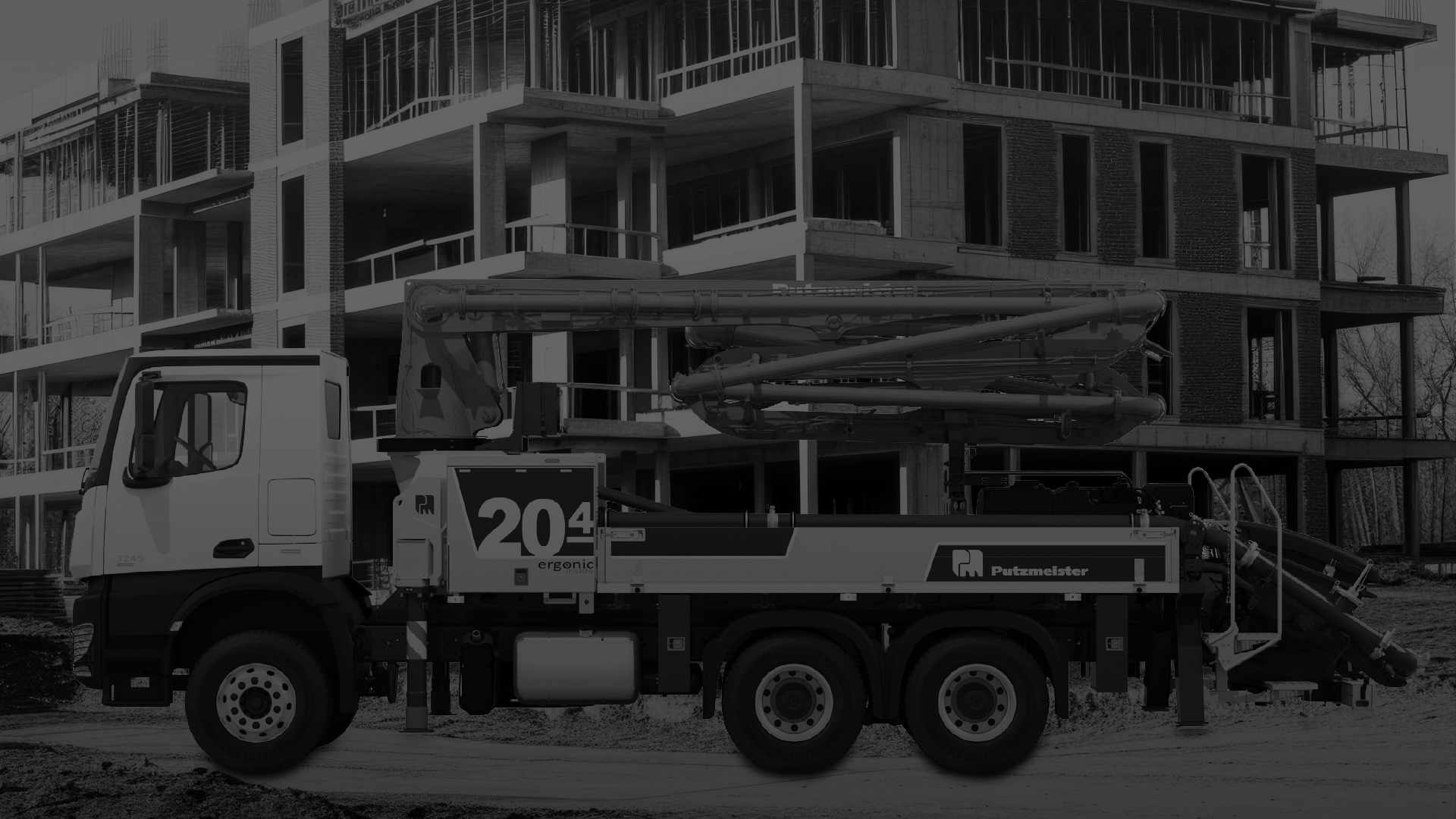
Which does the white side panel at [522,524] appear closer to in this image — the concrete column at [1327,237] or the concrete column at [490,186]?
the concrete column at [490,186]

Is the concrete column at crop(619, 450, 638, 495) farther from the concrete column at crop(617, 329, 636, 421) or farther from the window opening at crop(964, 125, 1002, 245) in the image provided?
the window opening at crop(964, 125, 1002, 245)

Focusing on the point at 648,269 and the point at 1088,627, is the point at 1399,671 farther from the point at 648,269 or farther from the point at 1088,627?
the point at 648,269

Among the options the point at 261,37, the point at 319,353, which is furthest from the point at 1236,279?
the point at 319,353

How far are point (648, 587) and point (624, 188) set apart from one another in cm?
2723

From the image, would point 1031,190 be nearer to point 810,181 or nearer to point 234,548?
point 810,181

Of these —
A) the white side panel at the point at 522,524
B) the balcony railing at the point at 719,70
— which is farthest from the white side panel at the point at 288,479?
the balcony railing at the point at 719,70

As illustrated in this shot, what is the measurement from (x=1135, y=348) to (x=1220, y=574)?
2.10 metres

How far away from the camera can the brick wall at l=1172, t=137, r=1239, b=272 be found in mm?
43406

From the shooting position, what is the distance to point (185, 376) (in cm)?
1503

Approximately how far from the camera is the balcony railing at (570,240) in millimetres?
40094

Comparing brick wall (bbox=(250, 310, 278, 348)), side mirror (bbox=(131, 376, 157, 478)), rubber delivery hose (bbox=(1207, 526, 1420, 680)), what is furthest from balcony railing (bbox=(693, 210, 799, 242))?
side mirror (bbox=(131, 376, 157, 478))

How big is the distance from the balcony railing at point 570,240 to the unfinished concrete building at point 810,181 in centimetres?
16

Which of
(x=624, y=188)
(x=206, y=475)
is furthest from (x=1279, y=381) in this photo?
(x=206, y=475)

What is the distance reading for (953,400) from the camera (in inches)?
627
